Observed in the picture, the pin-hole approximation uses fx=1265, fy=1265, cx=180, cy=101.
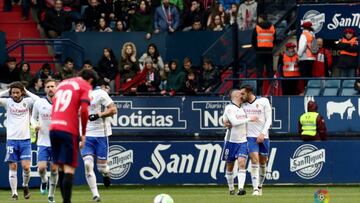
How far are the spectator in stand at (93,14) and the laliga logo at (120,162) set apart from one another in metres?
5.89

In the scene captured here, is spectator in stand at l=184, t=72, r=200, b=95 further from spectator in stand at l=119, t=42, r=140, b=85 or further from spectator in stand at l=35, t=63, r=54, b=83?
spectator in stand at l=35, t=63, r=54, b=83

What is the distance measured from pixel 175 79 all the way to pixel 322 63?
3843 mm

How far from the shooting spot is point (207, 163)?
30359 millimetres

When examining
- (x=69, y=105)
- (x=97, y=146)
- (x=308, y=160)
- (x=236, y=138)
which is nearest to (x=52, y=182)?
(x=97, y=146)

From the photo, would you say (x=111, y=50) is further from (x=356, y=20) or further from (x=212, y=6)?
(x=356, y=20)

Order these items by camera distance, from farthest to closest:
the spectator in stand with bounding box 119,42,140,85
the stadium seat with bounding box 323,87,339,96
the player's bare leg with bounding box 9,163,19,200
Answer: the spectator in stand with bounding box 119,42,140,85 → the stadium seat with bounding box 323,87,339,96 → the player's bare leg with bounding box 9,163,19,200

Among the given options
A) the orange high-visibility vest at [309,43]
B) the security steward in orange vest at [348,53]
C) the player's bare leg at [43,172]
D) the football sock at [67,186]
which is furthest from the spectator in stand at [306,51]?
the football sock at [67,186]

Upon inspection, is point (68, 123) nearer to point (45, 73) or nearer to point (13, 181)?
point (13, 181)

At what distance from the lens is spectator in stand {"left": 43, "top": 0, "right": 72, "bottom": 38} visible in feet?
114

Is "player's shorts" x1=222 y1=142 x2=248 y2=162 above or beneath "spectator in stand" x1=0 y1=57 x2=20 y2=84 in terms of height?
Answer: beneath

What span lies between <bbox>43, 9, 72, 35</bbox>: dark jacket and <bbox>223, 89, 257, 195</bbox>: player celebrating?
1001 cm

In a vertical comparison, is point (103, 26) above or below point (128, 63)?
above

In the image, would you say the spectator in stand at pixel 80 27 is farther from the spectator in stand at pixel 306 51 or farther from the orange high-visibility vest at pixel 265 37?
the spectator in stand at pixel 306 51

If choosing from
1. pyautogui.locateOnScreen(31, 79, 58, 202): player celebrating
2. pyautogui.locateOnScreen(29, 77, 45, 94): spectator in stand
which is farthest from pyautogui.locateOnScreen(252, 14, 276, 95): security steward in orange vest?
pyautogui.locateOnScreen(31, 79, 58, 202): player celebrating
